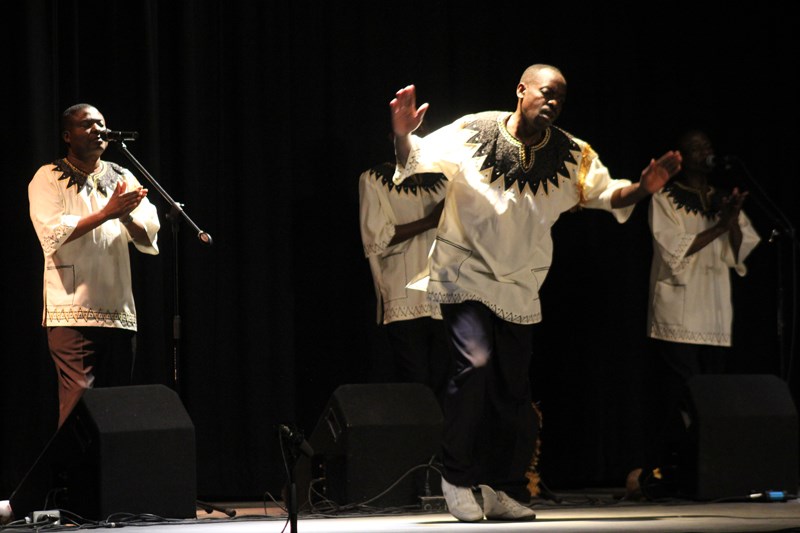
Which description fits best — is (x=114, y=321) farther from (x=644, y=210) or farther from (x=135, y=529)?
(x=644, y=210)

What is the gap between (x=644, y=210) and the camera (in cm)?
792

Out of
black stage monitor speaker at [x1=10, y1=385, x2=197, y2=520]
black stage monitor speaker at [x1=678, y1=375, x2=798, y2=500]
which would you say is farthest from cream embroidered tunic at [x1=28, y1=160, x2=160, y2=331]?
black stage monitor speaker at [x1=678, y1=375, x2=798, y2=500]

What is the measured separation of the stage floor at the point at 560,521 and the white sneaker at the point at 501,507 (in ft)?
0.16

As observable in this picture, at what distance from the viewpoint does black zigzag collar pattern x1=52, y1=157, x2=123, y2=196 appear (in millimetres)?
5750

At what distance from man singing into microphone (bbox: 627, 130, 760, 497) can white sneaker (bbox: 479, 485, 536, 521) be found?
202 cm

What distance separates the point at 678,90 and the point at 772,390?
2.53 meters

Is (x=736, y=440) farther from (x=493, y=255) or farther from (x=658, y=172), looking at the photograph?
(x=493, y=255)

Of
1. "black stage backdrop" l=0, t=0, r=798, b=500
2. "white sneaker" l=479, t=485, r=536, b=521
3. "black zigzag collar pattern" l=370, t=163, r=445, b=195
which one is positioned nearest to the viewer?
"white sneaker" l=479, t=485, r=536, b=521

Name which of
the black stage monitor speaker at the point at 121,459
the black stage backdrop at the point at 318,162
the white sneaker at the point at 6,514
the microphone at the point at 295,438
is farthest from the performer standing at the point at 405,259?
the microphone at the point at 295,438

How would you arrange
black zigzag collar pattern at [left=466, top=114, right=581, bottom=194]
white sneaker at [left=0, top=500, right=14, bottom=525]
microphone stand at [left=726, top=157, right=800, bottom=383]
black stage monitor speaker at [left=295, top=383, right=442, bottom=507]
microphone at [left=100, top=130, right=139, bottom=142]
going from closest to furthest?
black zigzag collar pattern at [left=466, top=114, right=581, bottom=194] → white sneaker at [left=0, top=500, right=14, bottom=525] → black stage monitor speaker at [left=295, top=383, right=442, bottom=507] → microphone at [left=100, top=130, right=139, bottom=142] → microphone stand at [left=726, top=157, right=800, bottom=383]

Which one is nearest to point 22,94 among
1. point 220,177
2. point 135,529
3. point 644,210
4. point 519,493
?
point 220,177

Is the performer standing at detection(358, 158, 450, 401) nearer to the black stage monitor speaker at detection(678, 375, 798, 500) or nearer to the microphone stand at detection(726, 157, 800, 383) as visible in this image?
the black stage monitor speaker at detection(678, 375, 798, 500)

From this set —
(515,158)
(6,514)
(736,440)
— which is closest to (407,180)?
(515,158)

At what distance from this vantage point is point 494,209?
4.95 m
